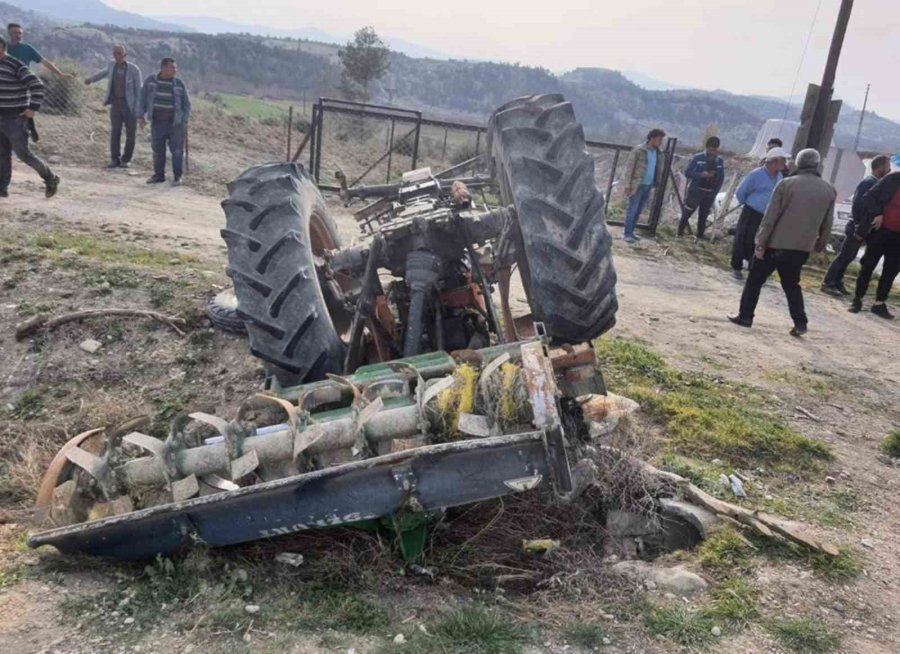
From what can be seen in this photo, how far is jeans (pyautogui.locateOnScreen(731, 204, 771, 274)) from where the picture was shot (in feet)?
31.6

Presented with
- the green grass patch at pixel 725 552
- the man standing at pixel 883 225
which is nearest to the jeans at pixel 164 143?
the man standing at pixel 883 225

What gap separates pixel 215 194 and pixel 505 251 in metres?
9.00

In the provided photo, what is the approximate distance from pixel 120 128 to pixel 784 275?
33.4 ft

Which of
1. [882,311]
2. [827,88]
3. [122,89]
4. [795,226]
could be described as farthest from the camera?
[827,88]

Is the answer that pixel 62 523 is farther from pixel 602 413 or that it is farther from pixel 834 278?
pixel 834 278

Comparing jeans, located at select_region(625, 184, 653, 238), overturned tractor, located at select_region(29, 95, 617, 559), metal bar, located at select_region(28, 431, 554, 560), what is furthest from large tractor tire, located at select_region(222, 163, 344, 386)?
jeans, located at select_region(625, 184, 653, 238)

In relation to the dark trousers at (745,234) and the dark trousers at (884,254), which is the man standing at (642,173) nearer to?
the dark trousers at (745,234)

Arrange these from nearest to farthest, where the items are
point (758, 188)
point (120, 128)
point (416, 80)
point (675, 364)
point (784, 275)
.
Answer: point (675, 364) < point (784, 275) < point (758, 188) < point (120, 128) < point (416, 80)

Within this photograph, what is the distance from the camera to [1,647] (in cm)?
231

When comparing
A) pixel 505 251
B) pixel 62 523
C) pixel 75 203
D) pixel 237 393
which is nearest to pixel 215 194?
pixel 75 203

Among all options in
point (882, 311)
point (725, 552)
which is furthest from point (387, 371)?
point (882, 311)

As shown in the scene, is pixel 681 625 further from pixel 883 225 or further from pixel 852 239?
pixel 852 239

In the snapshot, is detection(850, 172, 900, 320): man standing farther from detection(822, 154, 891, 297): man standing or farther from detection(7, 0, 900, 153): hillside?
detection(7, 0, 900, 153): hillside

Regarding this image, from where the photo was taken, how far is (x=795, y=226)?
284 inches
